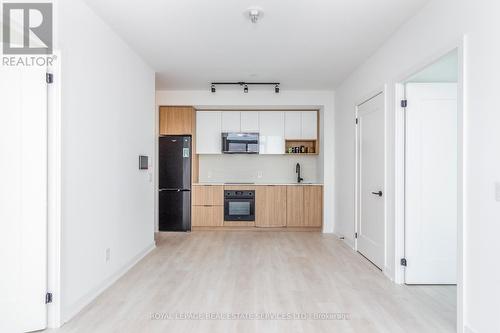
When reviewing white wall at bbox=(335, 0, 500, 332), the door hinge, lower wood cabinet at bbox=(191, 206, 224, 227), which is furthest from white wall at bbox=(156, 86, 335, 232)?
the door hinge

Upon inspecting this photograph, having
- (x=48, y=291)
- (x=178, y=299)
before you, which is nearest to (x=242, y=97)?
(x=178, y=299)

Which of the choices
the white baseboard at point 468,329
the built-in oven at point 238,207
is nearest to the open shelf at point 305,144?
the built-in oven at point 238,207

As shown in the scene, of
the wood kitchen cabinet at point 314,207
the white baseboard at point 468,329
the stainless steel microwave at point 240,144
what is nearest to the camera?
the white baseboard at point 468,329

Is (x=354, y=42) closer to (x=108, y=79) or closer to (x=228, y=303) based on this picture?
(x=108, y=79)

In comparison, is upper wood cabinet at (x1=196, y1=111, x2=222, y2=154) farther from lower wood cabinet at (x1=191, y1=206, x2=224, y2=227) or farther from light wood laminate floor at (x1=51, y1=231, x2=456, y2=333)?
light wood laminate floor at (x1=51, y1=231, x2=456, y2=333)

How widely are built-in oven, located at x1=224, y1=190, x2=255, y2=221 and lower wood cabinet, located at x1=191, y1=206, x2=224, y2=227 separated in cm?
12

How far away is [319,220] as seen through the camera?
603cm

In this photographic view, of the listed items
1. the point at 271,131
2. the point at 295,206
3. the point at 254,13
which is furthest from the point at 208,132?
the point at 254,13

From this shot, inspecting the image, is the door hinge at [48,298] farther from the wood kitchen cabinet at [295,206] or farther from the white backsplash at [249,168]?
the white backsplash at [249,168]

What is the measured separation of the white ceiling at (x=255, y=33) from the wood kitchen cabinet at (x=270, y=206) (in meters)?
2.22

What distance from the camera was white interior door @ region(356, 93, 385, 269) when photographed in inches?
146

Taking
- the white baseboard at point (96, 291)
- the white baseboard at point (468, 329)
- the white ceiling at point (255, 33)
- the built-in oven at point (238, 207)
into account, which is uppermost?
the white ceiling at point (255, 33)

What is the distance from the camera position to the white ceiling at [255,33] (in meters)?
2.79

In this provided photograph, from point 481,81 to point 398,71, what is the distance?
4.35 ft
